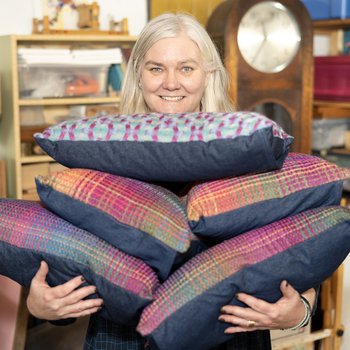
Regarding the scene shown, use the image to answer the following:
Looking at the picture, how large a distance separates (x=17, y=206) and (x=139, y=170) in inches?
9.0

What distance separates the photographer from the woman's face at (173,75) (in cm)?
129

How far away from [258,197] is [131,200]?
19 cm

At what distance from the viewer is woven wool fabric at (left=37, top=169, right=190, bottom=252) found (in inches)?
37.3

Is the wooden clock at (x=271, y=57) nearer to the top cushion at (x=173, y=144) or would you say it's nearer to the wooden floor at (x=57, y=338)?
the wooden floor at (x=57, y=338)

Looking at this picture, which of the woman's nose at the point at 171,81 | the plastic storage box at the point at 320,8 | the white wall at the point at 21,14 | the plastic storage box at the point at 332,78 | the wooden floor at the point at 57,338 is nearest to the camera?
the woman's nose at the point at 171,81

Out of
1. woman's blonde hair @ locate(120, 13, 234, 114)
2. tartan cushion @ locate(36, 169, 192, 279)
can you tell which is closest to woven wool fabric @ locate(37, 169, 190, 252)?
tartan cushion @ locate(36, 169, 192, 279)

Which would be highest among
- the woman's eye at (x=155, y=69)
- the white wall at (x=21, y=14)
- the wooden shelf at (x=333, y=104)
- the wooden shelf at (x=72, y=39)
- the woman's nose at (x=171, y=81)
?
the white wall at (x=21, y=14)

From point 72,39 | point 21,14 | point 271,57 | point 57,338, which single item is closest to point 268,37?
point 271,57

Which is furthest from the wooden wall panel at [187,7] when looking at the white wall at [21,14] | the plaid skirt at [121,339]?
the plaid skirt at [121,339]

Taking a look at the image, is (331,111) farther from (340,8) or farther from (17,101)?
(17,101)

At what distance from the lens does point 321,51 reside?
310cm

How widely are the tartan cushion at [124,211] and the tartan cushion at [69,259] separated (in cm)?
2

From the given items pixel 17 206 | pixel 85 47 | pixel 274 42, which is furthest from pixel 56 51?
pixel 17 206

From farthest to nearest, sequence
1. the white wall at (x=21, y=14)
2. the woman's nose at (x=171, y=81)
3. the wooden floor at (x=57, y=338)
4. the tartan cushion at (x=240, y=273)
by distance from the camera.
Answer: the white wall at (x=21, y=14), the wooden floor at (x=57, y=338), the woman's nose at (x=171, y=81), the tartan cushion at (x=240, y=273)
